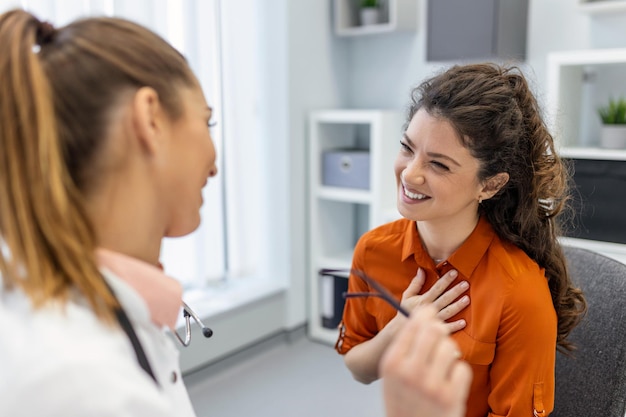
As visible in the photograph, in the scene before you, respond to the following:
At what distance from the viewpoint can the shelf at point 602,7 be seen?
205 centimetres

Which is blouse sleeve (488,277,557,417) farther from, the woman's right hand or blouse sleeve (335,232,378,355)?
blouse sleeve (335,232,378,355)

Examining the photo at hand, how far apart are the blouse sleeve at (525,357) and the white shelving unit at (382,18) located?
1.82m

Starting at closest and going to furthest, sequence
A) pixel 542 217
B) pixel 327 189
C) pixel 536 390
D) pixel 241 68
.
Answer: pixel 536 390 → pixel 542 217 → pixel 241 68 → pixel 327 189

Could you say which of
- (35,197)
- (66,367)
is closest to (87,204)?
(35,197)

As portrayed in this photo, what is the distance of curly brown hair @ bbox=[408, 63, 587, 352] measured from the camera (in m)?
1.11

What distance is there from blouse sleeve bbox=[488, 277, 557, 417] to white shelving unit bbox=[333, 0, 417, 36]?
1815 millimetres

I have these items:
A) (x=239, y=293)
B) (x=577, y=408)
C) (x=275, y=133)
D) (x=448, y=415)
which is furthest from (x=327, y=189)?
(x=448, y=415)

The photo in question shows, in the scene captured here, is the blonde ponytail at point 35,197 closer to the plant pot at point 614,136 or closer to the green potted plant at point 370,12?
the plant pot at point 614,136

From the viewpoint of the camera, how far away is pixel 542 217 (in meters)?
1.20

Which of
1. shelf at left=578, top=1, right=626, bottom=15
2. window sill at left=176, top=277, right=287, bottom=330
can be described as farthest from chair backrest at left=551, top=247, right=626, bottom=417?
window sill at left=176, top=277, right=287, bottom=330

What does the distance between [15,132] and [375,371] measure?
870 millimetres

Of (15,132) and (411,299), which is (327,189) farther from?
(15,132)

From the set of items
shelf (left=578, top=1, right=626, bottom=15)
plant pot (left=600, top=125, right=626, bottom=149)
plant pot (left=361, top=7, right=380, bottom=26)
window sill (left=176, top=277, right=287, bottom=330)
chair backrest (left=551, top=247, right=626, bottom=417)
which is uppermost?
plant pot (left=361, top=7, right=380, bottom=26)

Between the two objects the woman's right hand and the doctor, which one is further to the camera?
the woman's right hand
